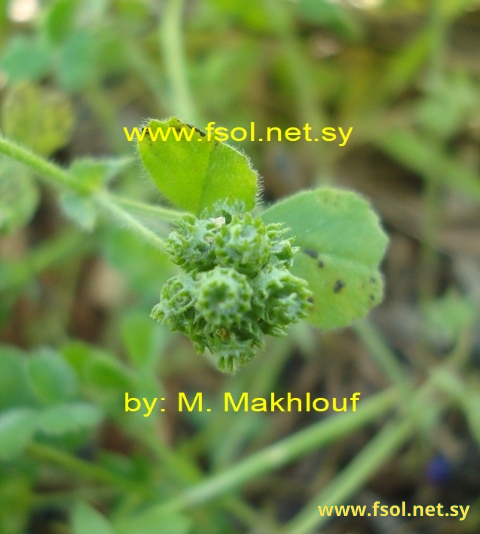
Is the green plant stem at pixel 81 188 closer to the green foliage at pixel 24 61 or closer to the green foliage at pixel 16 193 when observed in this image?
the green foliage at pixel 16 193

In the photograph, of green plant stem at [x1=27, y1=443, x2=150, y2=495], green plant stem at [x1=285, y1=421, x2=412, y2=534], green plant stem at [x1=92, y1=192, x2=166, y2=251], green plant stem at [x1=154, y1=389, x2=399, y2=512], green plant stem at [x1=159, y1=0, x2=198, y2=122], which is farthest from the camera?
green plant stem at [x1=159, y1=0, x2=198, y2=122]

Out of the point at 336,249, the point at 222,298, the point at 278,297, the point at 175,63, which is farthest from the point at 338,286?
the point at 175,63

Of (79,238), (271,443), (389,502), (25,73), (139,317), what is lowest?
(389,502)

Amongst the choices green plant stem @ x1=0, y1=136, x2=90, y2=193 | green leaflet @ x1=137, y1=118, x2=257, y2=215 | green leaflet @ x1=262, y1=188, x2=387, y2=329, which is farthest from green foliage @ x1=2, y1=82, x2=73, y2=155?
green leaflet @ x1=262, y1=188, x2=387, y2=329

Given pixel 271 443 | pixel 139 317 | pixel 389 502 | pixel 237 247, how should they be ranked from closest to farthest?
pixel 237 247, pixel 139 317, pixel 389 502, pixel 271 443

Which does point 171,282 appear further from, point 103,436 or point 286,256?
point 103,436

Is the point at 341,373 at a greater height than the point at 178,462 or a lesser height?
greater

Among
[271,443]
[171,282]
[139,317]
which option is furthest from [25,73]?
[271,443]

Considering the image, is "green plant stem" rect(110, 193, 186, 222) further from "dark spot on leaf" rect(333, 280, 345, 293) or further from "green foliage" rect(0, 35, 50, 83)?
"green foliage" rect(0, 35, 50, 83)

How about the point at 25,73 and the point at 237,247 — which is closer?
the point at 237,247
